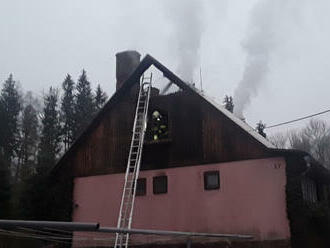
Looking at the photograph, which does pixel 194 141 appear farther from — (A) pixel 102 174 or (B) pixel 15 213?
(B) pixel 15 213

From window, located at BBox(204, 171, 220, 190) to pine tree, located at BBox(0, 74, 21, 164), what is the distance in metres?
24.0

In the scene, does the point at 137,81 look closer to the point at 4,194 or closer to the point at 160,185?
the point at 160,185

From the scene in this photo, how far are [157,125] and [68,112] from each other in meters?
26.9

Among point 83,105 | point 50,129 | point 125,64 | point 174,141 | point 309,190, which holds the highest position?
point 83,105

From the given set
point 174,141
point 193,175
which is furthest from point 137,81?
point 193,175

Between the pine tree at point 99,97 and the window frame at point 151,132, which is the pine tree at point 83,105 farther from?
the window frame at point 151,132

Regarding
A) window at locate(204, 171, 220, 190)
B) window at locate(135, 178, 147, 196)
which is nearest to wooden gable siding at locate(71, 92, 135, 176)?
window at locate(135, 178, 147, 196)

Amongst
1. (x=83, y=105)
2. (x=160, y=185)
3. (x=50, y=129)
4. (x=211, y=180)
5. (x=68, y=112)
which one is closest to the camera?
(x=211, y=180)

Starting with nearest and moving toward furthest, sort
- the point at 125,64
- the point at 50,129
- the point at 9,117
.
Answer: the point at 125,64 < the point at 9,117 < the point at 50,129

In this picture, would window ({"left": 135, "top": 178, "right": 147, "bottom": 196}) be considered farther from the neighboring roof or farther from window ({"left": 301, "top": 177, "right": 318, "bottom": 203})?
window ({"left": 301, "top": 177, "right": 318, "bottom": 203})

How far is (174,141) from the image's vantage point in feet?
57.3

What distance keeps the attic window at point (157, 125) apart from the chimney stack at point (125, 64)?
301cm

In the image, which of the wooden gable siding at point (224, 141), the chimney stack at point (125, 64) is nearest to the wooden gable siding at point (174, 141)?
the wooden gable siding at point (224, 141)

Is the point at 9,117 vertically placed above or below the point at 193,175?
above
